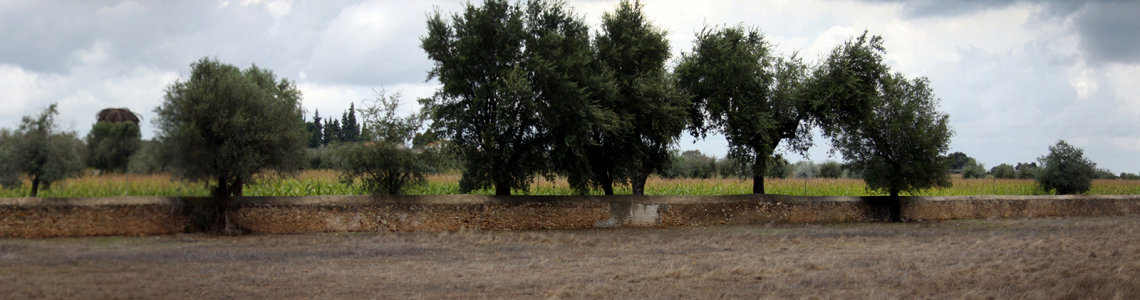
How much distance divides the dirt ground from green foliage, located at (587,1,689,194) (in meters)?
4.59

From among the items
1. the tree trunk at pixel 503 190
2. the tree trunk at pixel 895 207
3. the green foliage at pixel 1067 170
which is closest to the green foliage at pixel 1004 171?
the green foliage at pixel 1067 170

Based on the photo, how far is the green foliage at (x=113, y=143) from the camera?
19.0 ft

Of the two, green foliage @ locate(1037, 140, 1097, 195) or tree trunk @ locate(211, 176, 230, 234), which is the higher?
green foliage @ locate(1037, 140, 1097, 195)

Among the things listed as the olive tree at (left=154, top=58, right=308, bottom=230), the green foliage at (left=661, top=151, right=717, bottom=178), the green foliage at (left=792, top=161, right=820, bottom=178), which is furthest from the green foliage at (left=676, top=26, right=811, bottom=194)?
the green foliage at (left=792, top=161, right=820, bottom=178)

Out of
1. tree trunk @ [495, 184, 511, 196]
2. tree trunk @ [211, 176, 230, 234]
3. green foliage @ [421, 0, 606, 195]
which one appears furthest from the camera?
tree trunk @ [495, 184, 511, 196]

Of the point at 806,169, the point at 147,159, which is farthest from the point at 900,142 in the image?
the point at 806,169

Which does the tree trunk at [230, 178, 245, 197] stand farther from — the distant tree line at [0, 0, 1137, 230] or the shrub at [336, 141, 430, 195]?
the shrub at [336, 141, 430, 195]

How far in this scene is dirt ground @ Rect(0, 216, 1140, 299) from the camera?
252 inches

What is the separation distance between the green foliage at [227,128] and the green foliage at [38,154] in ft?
3.51

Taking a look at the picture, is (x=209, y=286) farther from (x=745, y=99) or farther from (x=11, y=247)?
(x=745, y=99)

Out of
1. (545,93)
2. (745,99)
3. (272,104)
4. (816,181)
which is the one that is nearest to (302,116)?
(272,104)

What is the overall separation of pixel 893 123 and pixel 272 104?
20.4 m

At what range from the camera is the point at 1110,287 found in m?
8.58

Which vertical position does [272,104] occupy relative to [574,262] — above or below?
above
